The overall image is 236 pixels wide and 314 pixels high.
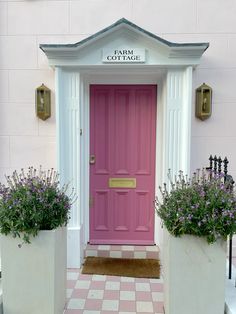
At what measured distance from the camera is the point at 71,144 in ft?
10.2

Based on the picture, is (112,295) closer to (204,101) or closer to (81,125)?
(81,125)

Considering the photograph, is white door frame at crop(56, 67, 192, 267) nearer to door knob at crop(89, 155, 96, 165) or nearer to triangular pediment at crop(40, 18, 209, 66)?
triangular pediment at crop(40, 18, 209, 66)

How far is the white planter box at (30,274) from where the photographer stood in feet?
6.69

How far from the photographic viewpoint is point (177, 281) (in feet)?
6.64

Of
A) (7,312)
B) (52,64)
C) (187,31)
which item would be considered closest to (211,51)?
(187,31)

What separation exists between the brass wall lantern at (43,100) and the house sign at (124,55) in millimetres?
779

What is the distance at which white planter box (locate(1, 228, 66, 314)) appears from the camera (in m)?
2.04

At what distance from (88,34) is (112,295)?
2.85 metres

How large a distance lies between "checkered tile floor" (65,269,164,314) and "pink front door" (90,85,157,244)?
69 cm

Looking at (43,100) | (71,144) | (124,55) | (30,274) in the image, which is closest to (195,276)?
(30,274)

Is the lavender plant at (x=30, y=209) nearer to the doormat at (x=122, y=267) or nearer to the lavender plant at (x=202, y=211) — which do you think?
the lavender plant at (x=202, y=211)

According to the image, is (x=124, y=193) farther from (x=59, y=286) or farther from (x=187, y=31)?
(x=187, y=31)

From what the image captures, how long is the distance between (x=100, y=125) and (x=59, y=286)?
6.30 feet

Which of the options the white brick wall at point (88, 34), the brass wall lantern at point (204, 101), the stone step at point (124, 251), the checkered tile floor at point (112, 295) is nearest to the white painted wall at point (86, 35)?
the white brick wall at point (88, 34)
